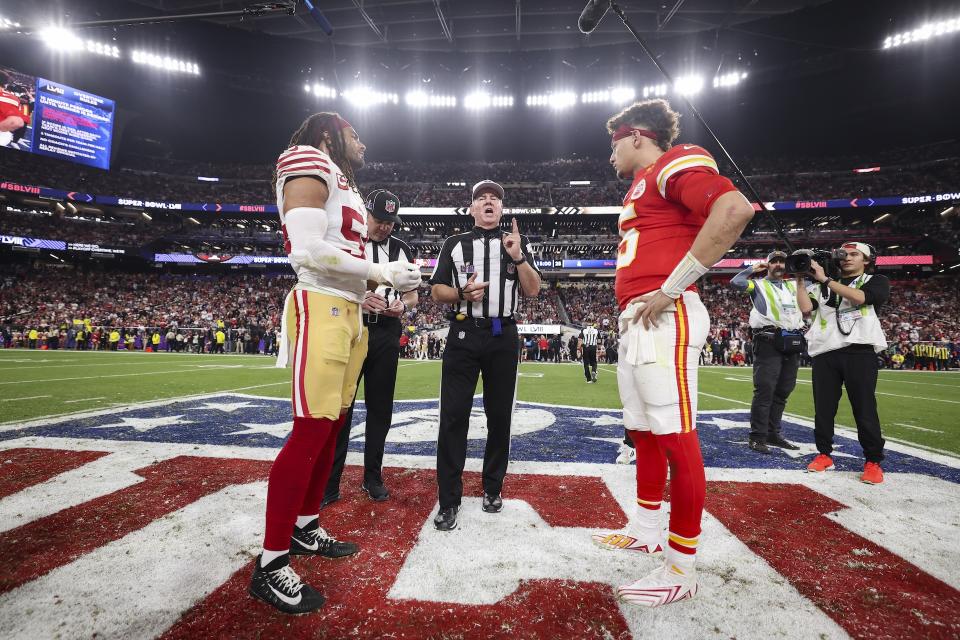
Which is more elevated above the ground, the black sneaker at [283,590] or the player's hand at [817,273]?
the player's hand at [817,273]

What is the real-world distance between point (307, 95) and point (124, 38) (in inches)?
522

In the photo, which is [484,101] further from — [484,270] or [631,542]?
[631,542]

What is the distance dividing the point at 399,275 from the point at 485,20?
39.8 meters

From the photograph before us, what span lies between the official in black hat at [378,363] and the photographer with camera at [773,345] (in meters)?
3.90

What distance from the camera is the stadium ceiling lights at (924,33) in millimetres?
25984

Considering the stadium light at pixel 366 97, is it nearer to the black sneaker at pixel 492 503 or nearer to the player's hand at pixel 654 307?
the black sneaker at pixel 492 503

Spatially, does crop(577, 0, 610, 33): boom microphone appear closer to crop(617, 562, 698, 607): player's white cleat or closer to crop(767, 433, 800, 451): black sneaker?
crop(617, 562, 698, 607): player's white cleat

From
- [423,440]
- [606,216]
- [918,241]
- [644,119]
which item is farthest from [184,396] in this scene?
[918,241]

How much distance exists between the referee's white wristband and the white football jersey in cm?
147

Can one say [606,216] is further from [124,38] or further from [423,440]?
[124,38]

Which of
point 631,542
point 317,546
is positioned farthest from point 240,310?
point 631,542

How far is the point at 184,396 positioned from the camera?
22.5 feet

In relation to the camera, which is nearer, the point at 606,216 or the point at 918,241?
the point at 918,241

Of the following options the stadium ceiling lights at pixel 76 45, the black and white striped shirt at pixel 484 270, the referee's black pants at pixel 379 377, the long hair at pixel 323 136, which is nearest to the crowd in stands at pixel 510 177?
the stadium ceiling lights at pixel 76 45
